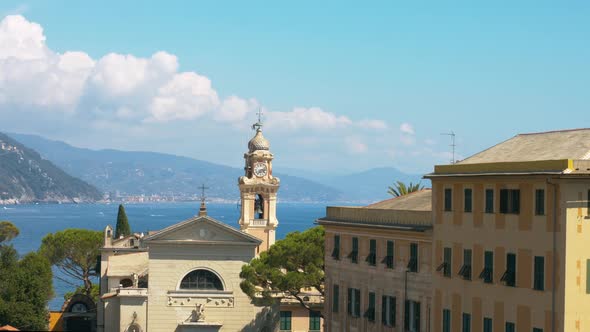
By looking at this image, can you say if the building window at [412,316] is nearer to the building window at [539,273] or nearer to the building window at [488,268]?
the building window at [488,268]

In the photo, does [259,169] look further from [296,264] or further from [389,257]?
[389,257]

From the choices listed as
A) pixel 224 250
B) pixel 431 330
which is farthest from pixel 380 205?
pixel 224 250

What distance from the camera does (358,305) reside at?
53500 mm

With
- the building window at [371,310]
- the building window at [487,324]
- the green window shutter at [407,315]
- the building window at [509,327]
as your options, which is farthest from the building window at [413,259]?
the building window at [509,327]

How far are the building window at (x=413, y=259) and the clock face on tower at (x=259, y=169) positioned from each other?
44.6 m

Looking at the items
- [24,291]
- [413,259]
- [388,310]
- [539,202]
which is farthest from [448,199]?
[24,291]

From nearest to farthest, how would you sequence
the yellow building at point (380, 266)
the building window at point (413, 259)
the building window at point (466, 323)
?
the building window at point (466, 323)
the yellow building at point (380, 266)
the building window at point (413, 259)

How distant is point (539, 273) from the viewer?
38625 millimetres

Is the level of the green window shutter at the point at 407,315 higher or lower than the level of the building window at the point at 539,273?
lower

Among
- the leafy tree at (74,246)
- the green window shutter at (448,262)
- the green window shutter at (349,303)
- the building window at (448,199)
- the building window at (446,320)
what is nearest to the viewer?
the building window at (446,320)

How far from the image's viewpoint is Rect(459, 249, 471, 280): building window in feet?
141

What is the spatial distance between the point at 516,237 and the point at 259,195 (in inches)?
2116

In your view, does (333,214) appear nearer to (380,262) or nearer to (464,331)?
(380,262)

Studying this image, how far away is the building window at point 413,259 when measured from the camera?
47.4 meters
